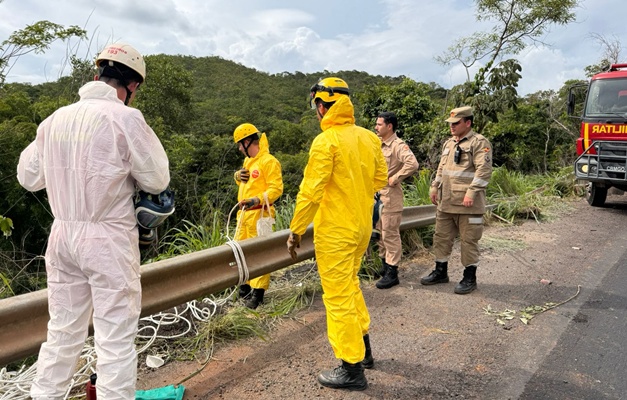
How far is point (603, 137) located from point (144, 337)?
9272mm

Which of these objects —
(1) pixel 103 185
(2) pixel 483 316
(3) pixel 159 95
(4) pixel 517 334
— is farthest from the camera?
(3) pixel 159 95

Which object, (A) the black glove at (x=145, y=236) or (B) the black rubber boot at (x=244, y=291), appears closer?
(A) the black glove at (x=145, y=236)

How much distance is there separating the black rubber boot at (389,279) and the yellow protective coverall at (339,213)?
166 cm

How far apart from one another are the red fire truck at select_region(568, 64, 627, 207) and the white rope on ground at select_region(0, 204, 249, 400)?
7829mm

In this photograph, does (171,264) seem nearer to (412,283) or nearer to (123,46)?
(123,46)

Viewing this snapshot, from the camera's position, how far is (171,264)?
3309mm

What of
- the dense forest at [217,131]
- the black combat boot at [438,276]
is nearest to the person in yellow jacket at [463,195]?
the black combat boot at [438,276]

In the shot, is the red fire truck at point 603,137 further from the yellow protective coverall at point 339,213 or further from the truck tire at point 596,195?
the yellow protective coverall at point 339,213

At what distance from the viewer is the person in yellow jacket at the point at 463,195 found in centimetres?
482

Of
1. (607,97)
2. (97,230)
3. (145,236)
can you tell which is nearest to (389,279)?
(145,236)

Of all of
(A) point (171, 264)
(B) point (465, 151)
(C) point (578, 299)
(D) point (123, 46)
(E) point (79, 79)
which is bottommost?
(C) point (578, 299)

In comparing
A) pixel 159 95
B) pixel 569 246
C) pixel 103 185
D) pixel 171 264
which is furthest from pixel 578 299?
pixel 159 95

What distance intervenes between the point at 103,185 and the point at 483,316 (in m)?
3.32

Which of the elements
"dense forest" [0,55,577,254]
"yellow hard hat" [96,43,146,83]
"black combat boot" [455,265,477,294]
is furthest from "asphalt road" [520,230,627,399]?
"dense forest" [0,55,577,254]
